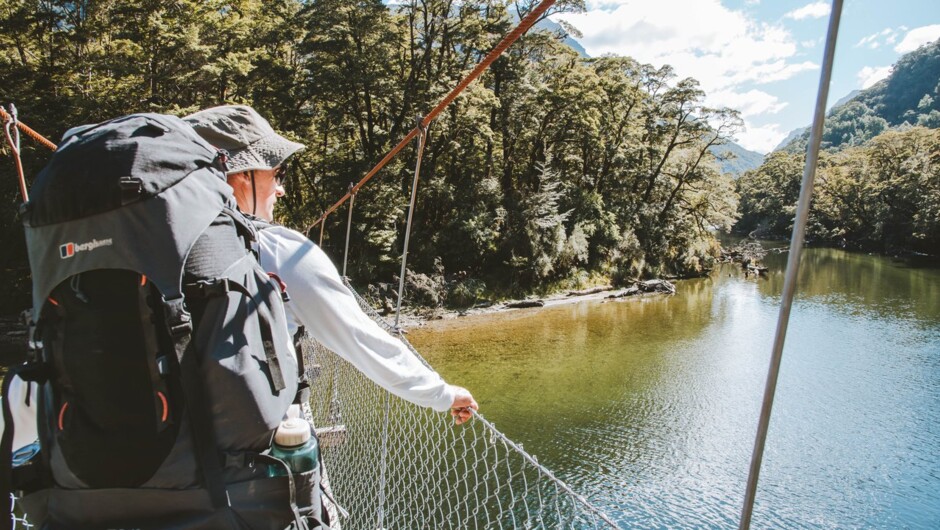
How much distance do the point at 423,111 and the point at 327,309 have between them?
14727 mm

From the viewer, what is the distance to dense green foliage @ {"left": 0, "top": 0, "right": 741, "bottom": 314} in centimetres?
1262

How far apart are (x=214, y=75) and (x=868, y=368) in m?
15.5

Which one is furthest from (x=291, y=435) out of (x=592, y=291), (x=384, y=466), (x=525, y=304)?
(x=592, y=291)

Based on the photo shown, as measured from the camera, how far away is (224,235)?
852 millimetres

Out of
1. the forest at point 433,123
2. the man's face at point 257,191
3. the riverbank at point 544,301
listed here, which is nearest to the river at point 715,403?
the riverbank at point 544,301

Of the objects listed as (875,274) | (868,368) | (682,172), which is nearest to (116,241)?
(868,368)

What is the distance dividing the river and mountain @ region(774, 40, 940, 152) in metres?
45.7

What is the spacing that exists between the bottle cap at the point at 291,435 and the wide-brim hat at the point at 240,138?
20.8 inches

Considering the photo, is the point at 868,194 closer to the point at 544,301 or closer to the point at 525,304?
the point at 544,301

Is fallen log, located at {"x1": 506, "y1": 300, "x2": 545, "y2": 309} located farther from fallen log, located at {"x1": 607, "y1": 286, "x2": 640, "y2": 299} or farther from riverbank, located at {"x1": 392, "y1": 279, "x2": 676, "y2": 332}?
fallen log, located at {"x1": 607, "y1": 286, "x2": 640, "y2": 299}

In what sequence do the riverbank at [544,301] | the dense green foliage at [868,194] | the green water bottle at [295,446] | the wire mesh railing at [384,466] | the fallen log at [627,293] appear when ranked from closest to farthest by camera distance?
the green water bottle at [295,446] < the wire mesh railing at [384,466] < the riverbank at [544,301] < the fallen log at [627,293] < the dense green foliage at [868,194]

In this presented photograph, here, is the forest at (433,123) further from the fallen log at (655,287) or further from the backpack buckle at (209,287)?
the backpack buckle at (209,287)

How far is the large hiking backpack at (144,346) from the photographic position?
76cm

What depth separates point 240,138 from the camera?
1126 mm
